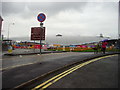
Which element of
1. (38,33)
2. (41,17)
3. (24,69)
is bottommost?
(24,69)

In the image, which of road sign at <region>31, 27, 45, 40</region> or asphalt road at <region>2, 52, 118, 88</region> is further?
road sign at <region>31, 27, 45, 40</region>

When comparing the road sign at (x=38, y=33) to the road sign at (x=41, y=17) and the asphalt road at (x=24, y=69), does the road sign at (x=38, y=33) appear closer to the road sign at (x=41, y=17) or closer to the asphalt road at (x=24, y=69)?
the road sign at (x=41, y=17)

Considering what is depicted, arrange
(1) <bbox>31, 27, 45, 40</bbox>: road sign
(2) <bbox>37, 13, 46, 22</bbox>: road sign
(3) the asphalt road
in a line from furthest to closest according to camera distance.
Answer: (1) <bbox>31, 27, 45, 40</bbox>: road sign → (2) <bbox>37, 13, 46, 22</bbox>: road sign → (3) the asphalt road

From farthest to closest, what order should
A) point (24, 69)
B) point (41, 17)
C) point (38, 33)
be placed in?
1. point (38, 33)
2. point (41, 17)
3. point (24, 69)

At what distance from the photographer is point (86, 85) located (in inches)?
160

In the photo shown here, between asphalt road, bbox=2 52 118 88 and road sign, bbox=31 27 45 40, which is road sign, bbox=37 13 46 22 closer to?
road sign, bbox=31 27 45 40

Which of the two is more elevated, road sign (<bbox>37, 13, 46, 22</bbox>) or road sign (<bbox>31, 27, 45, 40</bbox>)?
road sign (<bbox>37, 13, 46, 22</bbox>)

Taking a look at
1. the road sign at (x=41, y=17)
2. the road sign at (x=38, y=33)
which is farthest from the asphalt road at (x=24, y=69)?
the road sign at (x=41, y=17)

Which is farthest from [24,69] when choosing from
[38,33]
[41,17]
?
[41,17]

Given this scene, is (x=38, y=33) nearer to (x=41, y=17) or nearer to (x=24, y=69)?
(x=41, y=17)

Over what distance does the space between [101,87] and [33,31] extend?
20.7 feet

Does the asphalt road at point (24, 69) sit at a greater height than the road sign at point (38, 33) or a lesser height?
lesser

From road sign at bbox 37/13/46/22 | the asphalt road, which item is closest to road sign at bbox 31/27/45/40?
road sign at bbox 37/13/46/22

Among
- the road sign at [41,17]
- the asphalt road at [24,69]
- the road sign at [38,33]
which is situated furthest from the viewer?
the road sign at [38,33]
